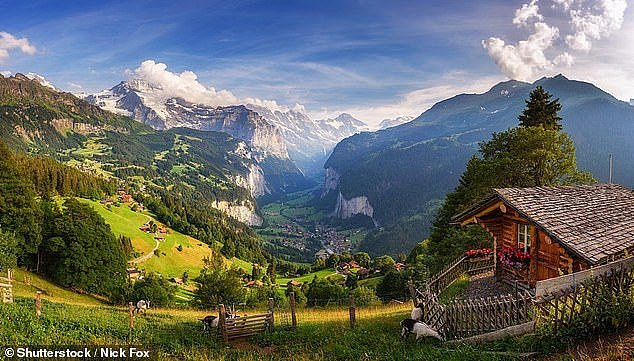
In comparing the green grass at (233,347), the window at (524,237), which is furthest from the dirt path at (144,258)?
the window at (524,237)

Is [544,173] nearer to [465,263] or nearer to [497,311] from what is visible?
[465,263]

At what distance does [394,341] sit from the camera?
1316 centimetres

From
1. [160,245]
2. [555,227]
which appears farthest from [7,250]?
[160,245]

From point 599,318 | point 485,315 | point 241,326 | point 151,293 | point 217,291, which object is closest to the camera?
point 599,318

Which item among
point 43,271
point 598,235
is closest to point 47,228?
point 43,271

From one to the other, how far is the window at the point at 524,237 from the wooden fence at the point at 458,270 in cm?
401

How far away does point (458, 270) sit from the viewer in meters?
24.9

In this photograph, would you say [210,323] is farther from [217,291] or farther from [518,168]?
[217,291]

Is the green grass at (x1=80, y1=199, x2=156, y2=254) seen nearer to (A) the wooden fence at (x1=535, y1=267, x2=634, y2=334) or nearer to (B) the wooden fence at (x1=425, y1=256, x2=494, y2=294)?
(B) the wooden fence at (x1=425, y1=256, x2=494, y2=294)

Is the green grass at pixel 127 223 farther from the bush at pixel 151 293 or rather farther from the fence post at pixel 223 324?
the fence post at pixel 223 324

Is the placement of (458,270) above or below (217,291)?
above

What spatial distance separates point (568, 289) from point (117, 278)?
156ft

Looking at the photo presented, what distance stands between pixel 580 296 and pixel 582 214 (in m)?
7.85

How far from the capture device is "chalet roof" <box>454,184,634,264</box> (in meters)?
14.7
